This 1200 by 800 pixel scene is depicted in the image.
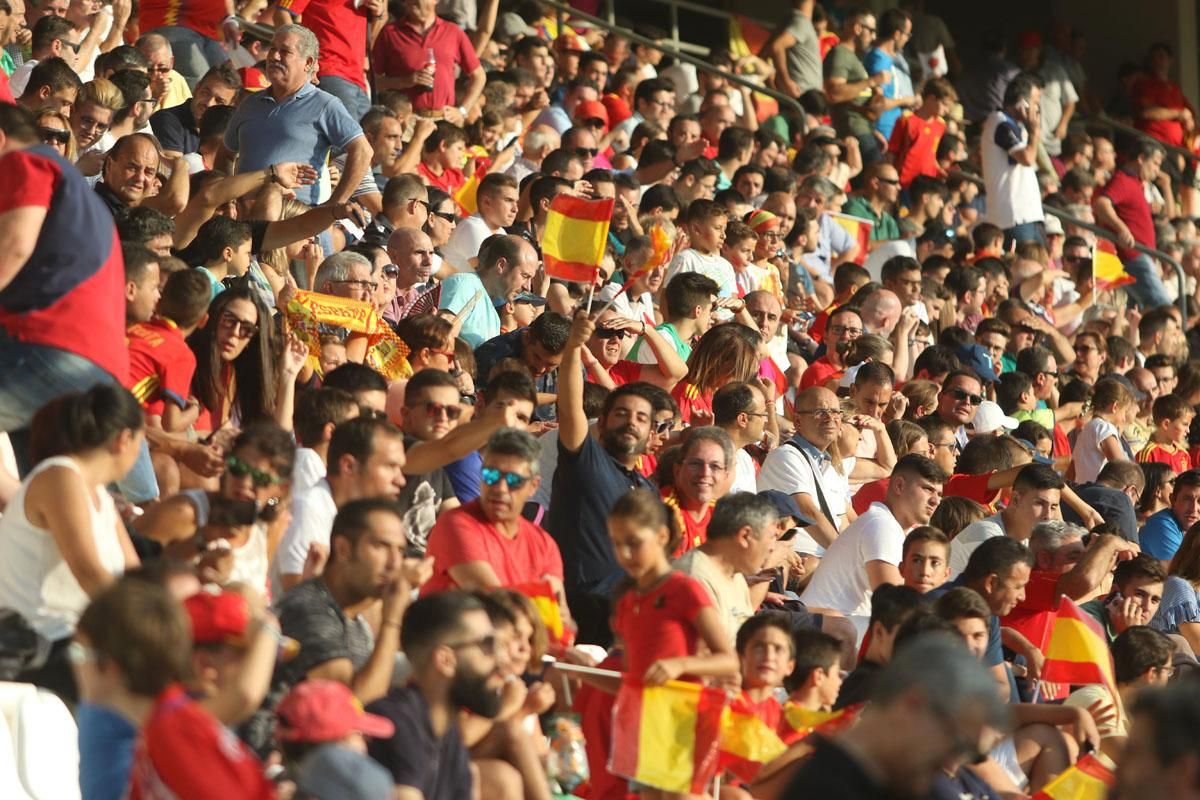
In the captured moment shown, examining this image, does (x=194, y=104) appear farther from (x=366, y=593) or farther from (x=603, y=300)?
(x=366, y=593)

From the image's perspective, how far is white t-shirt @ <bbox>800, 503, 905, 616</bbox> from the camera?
27.8 ft

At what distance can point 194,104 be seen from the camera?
1156 cm

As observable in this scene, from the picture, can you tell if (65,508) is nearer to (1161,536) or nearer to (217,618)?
(217,618)

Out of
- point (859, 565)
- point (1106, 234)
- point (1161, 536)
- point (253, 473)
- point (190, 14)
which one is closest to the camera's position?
point (253, 473)

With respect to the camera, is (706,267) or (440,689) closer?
(440,689)

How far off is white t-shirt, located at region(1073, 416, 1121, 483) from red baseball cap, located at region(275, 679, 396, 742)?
759 centimetres

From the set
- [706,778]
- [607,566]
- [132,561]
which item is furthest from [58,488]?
[607,566]

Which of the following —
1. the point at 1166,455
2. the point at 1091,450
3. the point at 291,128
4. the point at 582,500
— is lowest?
the point at 1166,455

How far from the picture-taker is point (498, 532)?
6.69m

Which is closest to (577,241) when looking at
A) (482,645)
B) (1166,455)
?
(482,645)

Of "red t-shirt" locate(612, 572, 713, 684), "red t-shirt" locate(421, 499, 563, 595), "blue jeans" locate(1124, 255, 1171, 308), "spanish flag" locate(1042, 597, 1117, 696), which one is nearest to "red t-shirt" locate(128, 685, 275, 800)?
"red t-shirt" locate(612, 572, 713, 684)

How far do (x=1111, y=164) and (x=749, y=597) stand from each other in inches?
510

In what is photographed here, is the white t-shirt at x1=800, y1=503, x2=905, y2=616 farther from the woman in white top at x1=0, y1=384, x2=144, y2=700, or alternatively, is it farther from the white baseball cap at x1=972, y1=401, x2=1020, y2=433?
the woman in white top at x1=0, y1=384, x2=144, y2=700

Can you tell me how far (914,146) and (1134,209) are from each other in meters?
2.12
